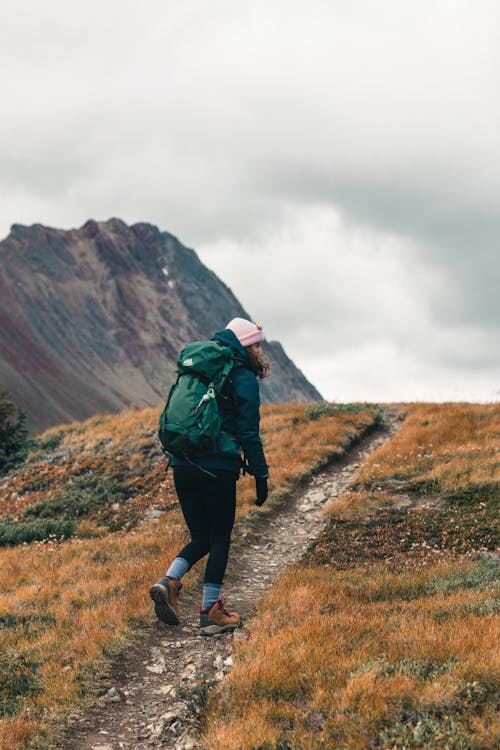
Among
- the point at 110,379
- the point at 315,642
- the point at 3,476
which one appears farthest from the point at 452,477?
the point at 110,379

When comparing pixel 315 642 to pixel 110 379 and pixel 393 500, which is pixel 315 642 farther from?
pixel 110 379

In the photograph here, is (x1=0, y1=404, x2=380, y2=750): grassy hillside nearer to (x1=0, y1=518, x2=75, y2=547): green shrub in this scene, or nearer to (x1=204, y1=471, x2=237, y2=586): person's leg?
(x1=0, y1=518, x2=75, y2=547): green shrub

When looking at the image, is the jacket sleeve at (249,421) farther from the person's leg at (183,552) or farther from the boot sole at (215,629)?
the boot sole at (215,629)

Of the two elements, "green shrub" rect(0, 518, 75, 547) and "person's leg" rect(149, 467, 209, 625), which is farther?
"green shrub" rect(0, 518, 75, 547)

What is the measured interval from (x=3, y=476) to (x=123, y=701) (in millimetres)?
17690

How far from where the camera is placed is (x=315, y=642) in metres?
6.04

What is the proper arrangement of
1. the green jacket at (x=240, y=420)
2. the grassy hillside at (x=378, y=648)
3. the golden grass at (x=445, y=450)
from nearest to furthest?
the grassy hillside at (x=378, y=648) < the green jacket at (x=240, y=420) < the golden grass at (x=445, y=450)

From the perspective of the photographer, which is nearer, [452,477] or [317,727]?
[317,727]

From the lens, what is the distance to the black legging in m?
7.11

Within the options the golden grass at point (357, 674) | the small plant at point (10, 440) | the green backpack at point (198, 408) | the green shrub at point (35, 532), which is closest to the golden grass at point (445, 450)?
the green shrub at point (35, 532)

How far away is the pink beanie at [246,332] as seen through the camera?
24.5ft

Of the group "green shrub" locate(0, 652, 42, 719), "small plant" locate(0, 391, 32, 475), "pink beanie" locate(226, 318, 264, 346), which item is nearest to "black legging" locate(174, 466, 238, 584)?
"pink beanie" locate(226, 318, 264, 346)

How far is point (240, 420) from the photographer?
709cm

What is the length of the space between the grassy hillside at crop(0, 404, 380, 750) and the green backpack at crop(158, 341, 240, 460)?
8.15ft
